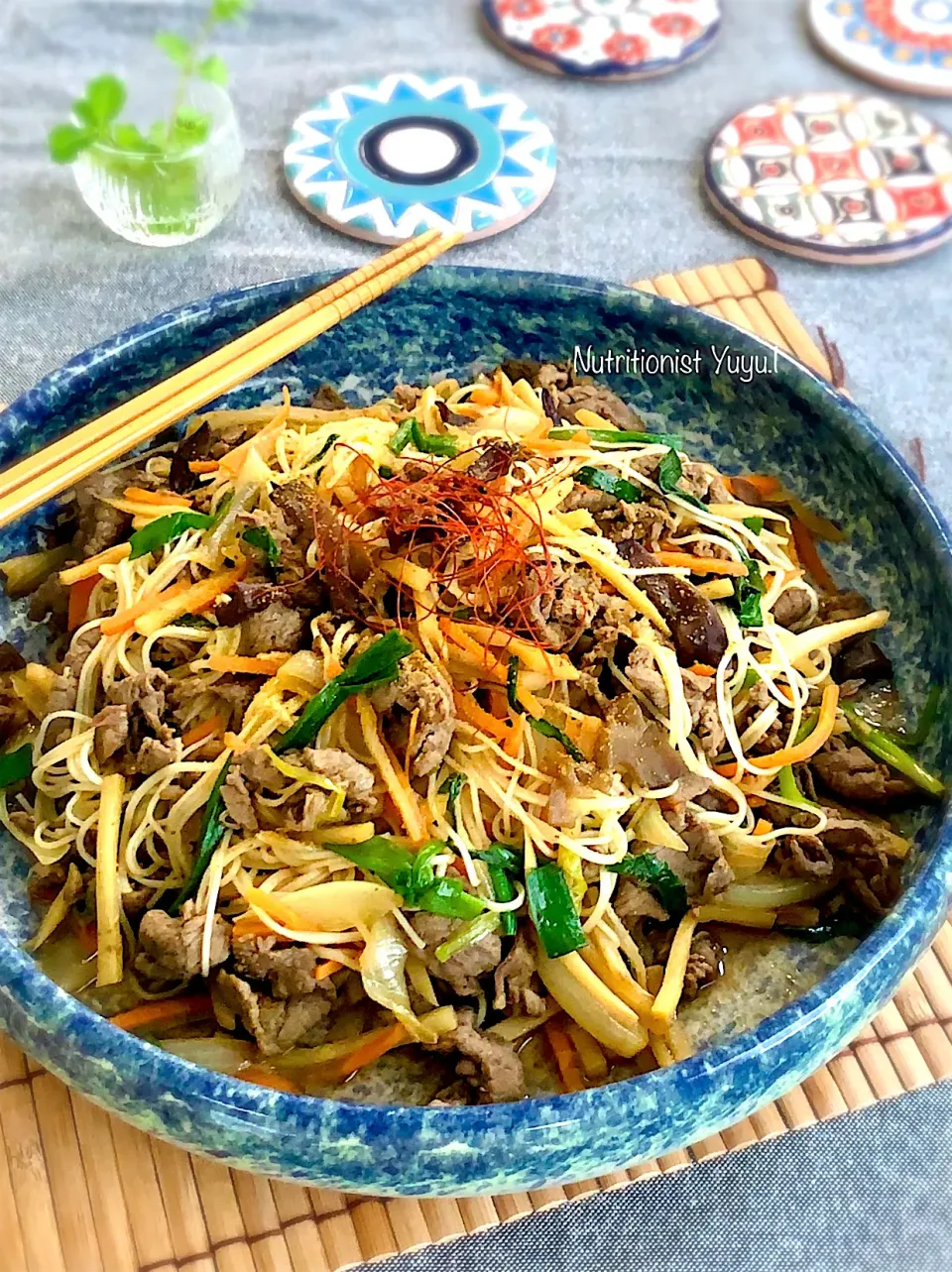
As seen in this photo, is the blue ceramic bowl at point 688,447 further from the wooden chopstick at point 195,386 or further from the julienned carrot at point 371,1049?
the julienned carrot at point 371,1049

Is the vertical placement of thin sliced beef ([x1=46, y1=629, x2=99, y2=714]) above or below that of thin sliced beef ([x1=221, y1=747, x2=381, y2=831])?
below

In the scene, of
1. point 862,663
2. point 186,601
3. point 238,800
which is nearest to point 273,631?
point 186,601

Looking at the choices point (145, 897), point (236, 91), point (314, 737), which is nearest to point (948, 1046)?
point (314, 737)

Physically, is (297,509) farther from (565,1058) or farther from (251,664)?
(565,1058)

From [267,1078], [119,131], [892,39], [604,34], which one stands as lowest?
[267,1078]

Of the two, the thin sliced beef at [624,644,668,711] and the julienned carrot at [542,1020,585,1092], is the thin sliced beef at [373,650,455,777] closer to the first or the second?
the thin sliced beef at [624,644,668,711]

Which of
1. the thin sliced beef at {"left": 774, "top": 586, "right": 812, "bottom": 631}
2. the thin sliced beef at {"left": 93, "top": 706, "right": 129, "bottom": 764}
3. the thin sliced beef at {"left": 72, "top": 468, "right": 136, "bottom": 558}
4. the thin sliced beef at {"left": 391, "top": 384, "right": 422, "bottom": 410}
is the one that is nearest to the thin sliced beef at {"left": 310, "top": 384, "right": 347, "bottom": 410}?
the thin sliced beef at {"left": 391, "top": 384, "right": 422, "bottom": 410}
